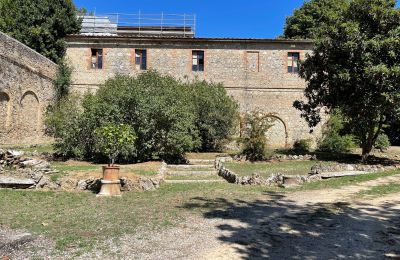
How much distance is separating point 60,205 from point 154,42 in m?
21.3

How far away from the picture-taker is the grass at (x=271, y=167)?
15.9 meters

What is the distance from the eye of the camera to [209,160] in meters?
20.2

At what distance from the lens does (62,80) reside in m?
27.6

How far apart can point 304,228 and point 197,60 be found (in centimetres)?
2304

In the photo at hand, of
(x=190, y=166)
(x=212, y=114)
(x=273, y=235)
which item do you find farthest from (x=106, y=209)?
(x=212, y=114)

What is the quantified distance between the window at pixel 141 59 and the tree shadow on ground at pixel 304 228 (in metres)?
20.5

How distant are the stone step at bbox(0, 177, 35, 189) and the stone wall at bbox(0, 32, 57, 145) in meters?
10.1

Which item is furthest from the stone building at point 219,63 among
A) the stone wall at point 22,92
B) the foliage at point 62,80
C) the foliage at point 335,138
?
the stone wall at point 22,92

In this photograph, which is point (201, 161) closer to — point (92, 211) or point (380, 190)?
point (380, 190)

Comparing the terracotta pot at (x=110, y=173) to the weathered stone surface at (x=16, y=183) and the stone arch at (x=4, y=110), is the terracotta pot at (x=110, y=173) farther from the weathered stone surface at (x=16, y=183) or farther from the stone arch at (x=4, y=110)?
the stone arch at (x=4, y=110)

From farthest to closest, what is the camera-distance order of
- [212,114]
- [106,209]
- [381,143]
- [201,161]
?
[381,143]
[212,114]
[201,161]
[106,209]

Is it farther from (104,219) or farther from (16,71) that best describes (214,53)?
(104,219)

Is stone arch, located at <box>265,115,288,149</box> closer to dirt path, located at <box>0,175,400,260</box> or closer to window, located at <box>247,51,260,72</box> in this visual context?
window, located at <box>247,51,260,72</box>

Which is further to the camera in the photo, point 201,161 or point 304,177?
point 201,161
